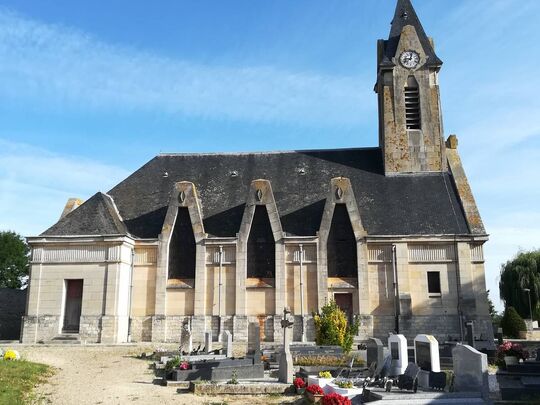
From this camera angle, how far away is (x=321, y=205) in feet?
91.8

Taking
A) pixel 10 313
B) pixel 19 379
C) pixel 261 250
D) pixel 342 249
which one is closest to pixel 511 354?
pixel 342 249

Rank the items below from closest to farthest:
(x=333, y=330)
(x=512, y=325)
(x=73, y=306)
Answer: (x=333, y=330), (x=73, y=306), (x=512, y=325)

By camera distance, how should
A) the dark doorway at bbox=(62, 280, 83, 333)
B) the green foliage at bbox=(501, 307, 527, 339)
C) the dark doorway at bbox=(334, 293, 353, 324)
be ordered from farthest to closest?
1. the green foliage at bbox=(501, 307, 527, 339)
2. the dark doorway at bbox=(334, 293, 353, 324)
3. the dark doorway at bbox=(62, 280, 83, 333)

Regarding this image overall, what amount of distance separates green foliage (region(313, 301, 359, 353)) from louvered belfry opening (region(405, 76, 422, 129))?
14.1 meters

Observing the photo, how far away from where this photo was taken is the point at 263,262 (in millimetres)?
26797

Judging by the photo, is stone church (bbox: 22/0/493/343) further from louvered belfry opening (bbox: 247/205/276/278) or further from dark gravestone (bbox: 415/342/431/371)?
dark gravestone (bbox: 415/342/431/371)

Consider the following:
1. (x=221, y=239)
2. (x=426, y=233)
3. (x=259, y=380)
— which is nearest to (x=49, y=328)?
(x=221, y=239)

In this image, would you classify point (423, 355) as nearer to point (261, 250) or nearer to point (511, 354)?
point (511, 354)

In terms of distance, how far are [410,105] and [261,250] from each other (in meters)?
12.9

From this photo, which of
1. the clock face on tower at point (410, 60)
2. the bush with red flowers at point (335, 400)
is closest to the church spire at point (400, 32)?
the clock face on tower at point (410, 60)

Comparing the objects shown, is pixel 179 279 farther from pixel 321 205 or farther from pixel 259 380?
pixel 259 380

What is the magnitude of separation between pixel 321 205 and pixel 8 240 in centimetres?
3862

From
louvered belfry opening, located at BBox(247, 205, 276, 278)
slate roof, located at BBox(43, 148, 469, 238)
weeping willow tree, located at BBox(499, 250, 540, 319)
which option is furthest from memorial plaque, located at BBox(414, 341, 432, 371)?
weeping willow tree, located at BBox(499, 250, 540, 319)

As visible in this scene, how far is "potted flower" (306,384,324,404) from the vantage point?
36.5 ft
